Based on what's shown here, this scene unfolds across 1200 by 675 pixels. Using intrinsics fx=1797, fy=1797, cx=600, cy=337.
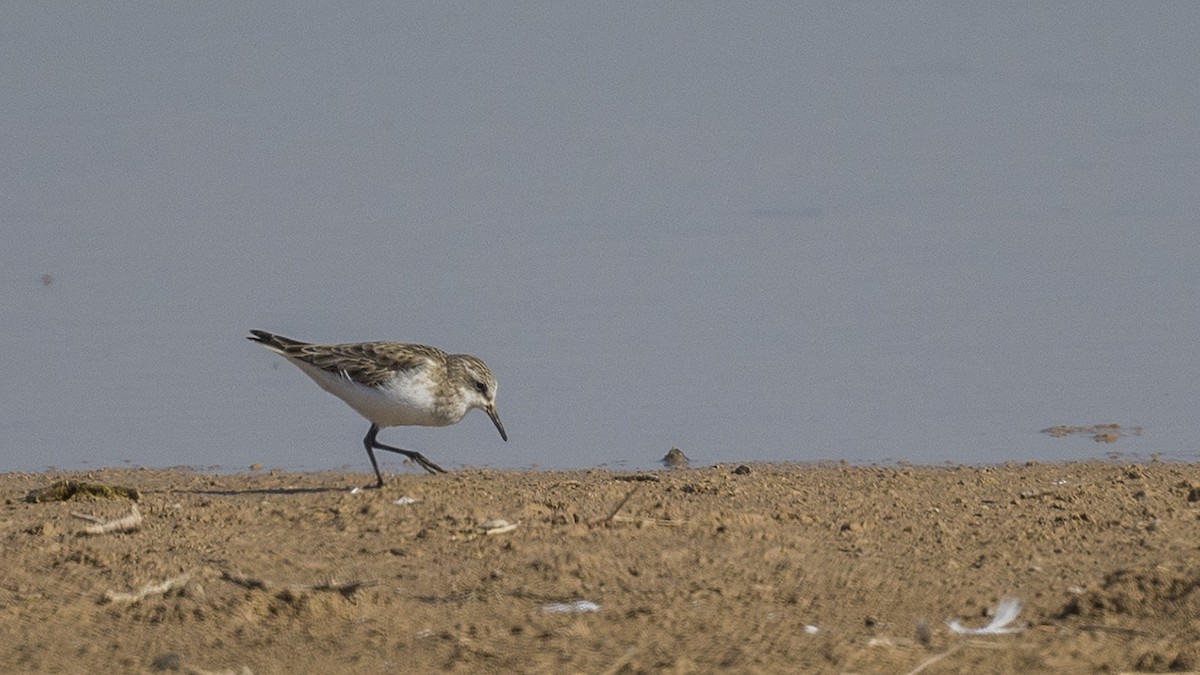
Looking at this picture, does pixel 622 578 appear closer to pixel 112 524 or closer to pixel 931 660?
pixel 931 660

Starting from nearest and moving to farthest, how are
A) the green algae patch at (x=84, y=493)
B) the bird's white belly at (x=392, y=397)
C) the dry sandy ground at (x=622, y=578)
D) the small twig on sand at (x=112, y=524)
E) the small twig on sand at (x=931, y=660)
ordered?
the small twig on sand at (x=931, y=660) < the dry sandy ground at (x=622, y=578) < the small twig on sand at (x=112, y=524) < the green algae patch at (x=84, y=493) < the bird's white belly at (x=392, y=397)

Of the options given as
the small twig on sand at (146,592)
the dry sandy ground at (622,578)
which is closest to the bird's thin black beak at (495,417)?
the dry sandy ground at (622,578)

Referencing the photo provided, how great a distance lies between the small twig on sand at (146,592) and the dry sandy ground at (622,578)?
0.04 ft

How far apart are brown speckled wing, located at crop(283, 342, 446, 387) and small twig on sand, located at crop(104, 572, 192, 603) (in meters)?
2.86

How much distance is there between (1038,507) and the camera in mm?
8016

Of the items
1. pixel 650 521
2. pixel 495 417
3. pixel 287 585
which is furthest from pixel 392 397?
pixel 287 585

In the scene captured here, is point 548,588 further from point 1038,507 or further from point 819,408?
point 819,408

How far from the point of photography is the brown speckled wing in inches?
376

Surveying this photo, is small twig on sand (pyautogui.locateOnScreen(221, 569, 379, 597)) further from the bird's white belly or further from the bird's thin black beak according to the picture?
the bird's thin black beak

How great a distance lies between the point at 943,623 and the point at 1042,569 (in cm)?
93

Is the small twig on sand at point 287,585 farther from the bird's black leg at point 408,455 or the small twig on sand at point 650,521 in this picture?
the bird's black leg at point 408,455

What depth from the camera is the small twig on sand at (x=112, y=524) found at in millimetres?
7789

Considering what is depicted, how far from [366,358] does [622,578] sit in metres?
3.36

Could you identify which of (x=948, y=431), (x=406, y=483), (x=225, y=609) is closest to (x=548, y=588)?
(x=225, y=609)
